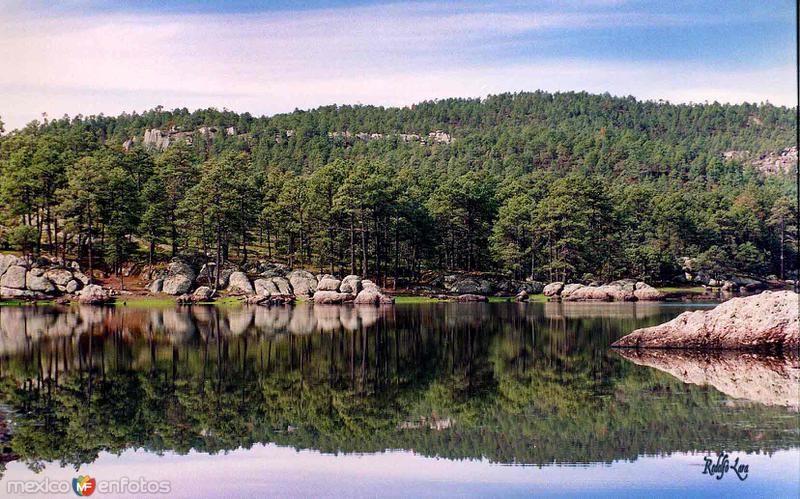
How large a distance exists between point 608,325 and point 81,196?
172 feet

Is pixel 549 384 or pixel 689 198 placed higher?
pixel 689 198

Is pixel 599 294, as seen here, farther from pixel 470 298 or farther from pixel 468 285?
pixel 470 298

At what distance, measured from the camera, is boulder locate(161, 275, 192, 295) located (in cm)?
7425

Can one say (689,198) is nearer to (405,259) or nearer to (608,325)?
(405,259)

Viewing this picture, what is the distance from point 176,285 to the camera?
245ft

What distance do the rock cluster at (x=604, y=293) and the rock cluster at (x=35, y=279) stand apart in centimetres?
4623

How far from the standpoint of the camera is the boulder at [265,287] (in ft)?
247

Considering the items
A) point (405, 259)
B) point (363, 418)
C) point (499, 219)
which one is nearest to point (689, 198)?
point (499, 219)

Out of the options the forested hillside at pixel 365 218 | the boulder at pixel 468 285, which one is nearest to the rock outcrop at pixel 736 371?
the boulder at pixel 468 285

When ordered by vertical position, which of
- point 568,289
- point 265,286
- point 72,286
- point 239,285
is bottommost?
point 568,289

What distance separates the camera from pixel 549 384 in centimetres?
2612

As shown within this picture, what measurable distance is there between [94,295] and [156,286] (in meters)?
8.15

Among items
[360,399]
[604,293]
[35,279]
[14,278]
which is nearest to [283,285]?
[35,279]

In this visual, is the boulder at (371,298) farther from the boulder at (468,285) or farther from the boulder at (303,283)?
the boulder at (468,285)
